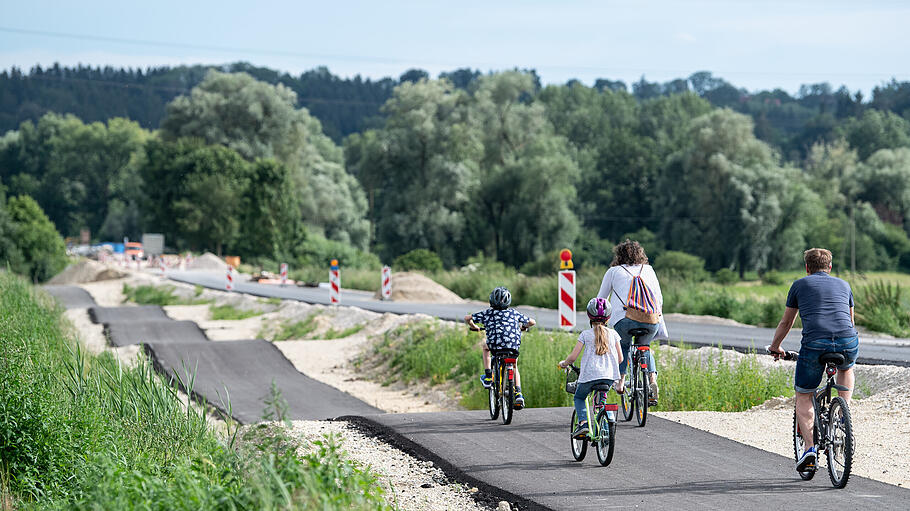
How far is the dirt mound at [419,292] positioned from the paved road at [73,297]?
1123cm

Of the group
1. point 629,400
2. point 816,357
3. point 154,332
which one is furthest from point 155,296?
point 816,357

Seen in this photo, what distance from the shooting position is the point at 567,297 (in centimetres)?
1730

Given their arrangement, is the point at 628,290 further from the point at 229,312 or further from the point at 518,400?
the point at 229,312

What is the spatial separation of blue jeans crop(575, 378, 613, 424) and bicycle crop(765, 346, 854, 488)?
1626 mm

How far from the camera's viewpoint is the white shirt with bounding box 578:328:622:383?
342 inches

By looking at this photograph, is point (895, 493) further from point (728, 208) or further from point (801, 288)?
point (728, 208)

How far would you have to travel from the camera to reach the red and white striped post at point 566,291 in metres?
17.0

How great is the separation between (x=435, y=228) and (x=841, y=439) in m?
63.2

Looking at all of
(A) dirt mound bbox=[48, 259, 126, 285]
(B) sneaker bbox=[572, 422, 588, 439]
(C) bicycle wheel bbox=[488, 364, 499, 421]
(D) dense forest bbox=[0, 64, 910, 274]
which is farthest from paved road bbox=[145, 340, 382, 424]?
(D) dense forest bbox=[0, 64, 910, 274]

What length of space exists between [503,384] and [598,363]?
2.30m

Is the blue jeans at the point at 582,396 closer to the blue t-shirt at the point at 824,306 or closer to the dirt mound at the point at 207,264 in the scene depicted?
the blue t-shirt at the point at 824,306

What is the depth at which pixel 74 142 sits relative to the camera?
14025 cm

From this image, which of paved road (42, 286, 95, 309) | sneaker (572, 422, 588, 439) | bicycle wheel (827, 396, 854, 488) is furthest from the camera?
paved road (42, 286, 95, 309)

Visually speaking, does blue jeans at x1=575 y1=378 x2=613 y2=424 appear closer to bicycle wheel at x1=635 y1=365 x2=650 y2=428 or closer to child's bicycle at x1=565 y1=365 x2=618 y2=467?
child's bicycle at x1=565 y1=365 x2=618 y2=467
